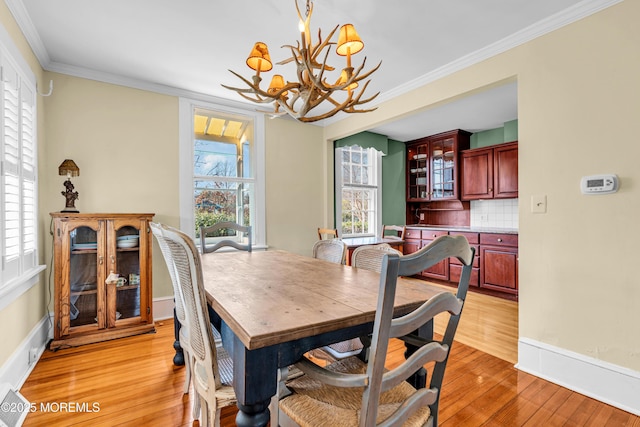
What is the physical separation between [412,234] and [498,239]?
138cm

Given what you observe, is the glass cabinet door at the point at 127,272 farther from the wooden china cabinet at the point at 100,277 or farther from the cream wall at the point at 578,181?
the cream wall at the point at 578,181

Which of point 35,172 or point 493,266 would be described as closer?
point 35,172

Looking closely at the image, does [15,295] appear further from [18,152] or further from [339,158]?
[339,158]

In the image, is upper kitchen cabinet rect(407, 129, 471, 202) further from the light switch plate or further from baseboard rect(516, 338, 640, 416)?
baseboard rect(516, 338, 640, 416)

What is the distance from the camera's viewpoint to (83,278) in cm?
264

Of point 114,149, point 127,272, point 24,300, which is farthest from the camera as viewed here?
point 114,149

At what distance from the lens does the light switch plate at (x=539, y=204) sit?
7.05 ft

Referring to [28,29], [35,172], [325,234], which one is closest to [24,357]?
[35,172]

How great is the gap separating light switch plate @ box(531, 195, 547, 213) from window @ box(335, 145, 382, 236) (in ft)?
9.42

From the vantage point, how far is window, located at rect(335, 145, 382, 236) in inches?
202

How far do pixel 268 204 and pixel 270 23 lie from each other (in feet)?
7.30

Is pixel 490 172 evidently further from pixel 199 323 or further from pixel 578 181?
pixel 199 323

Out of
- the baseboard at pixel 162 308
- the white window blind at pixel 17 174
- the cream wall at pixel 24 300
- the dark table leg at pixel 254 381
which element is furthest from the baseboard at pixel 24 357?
the dark table leg at pixel 254 381

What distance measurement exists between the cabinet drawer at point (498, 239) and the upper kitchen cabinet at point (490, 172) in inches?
25.1
